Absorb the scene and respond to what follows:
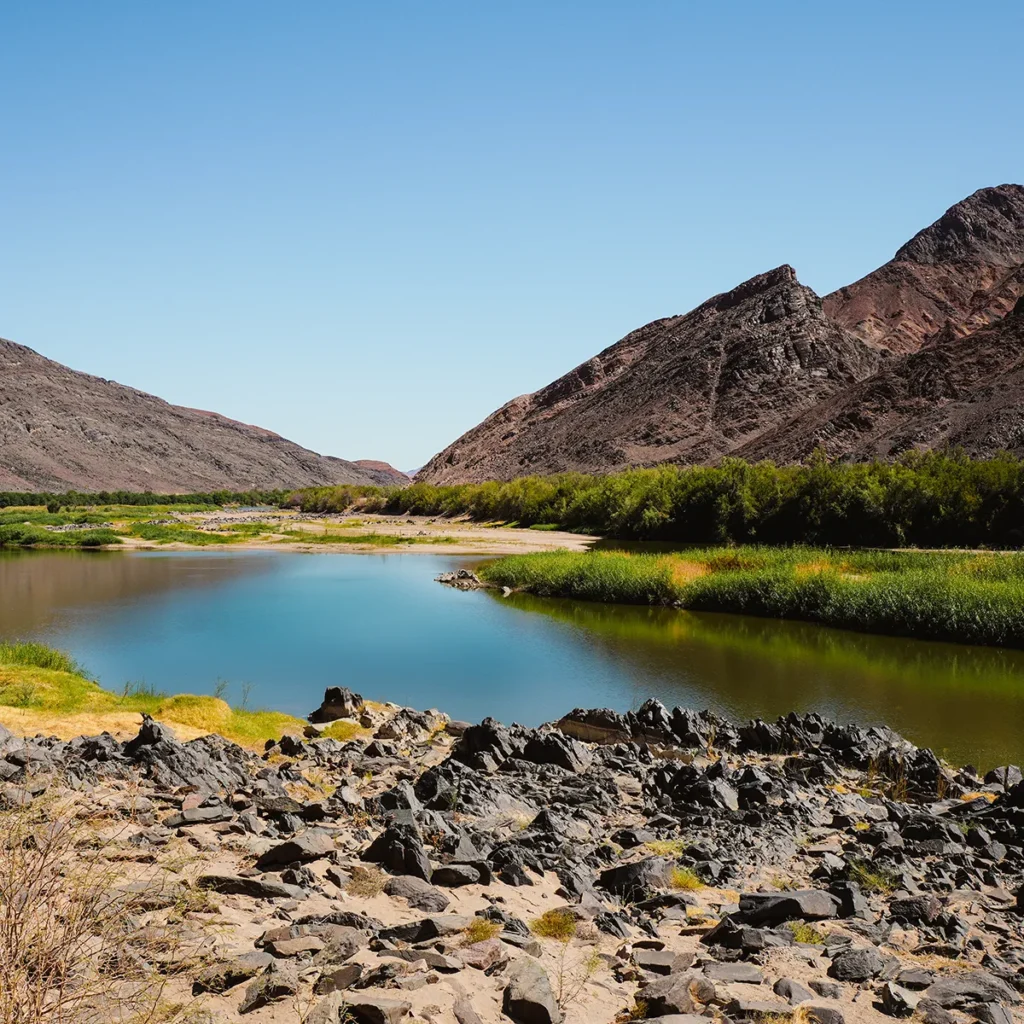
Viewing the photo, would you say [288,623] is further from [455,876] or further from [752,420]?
[752,420]

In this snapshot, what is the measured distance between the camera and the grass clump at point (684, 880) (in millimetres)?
8031

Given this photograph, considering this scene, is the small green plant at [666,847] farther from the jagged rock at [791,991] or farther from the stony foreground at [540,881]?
the jagged rock at [791,991]

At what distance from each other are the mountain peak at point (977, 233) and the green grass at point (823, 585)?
11939 cm

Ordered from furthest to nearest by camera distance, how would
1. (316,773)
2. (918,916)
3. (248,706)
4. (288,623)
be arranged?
(288,623) → (248,706) → (316,773) → (918,916)

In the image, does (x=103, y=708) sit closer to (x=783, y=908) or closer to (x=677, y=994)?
(x=783, y=908)

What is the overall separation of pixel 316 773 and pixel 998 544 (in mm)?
38714

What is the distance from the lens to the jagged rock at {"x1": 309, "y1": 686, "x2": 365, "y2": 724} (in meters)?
15.9

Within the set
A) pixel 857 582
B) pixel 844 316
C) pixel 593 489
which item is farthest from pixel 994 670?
pixel 844 316

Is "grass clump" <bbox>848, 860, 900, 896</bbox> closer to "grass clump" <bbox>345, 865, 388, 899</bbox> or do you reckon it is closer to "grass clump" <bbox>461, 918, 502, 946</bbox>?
"grass clump" <bbox>461, 918, 502, 946</bbox>

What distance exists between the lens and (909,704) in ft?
62.3

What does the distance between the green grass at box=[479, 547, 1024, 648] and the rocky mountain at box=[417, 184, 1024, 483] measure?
3723cm

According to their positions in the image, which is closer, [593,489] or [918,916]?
[918,916]

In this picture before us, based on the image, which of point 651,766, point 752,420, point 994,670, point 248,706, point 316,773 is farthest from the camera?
point 752,420

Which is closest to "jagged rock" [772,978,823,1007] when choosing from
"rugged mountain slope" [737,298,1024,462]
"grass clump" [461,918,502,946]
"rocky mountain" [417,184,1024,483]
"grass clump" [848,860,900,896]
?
"grass clump" [461,918,502,946]
